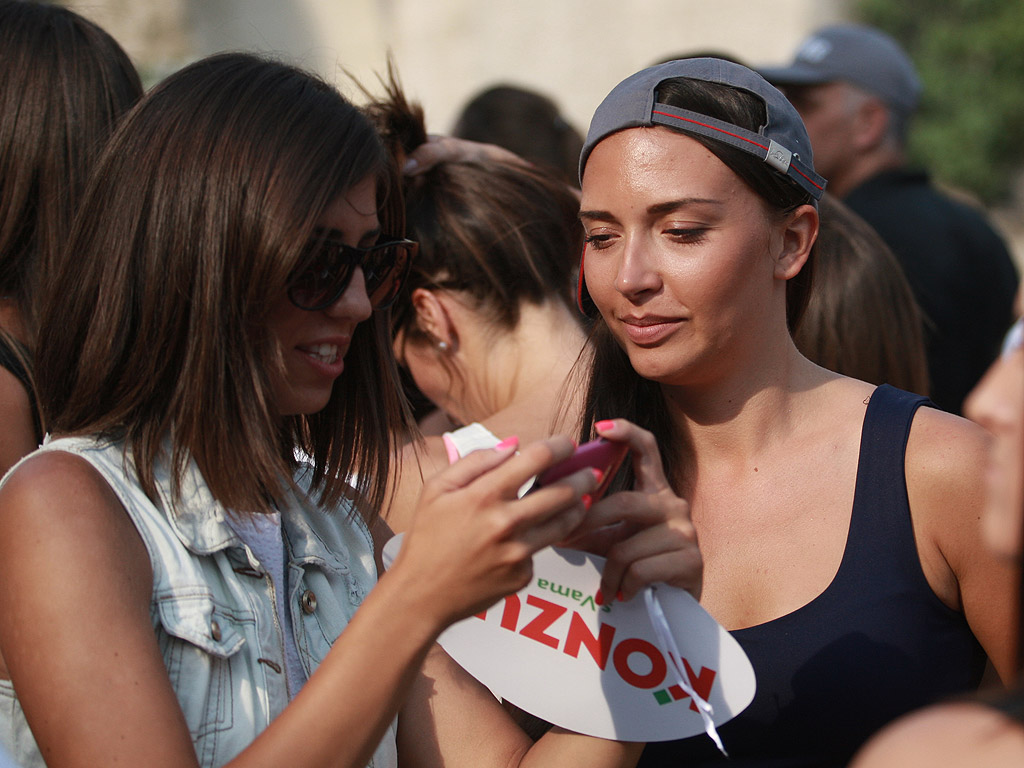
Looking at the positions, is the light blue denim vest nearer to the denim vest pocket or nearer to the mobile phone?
the denim vest pocket

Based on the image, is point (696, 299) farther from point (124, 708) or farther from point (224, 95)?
point (124, 708)

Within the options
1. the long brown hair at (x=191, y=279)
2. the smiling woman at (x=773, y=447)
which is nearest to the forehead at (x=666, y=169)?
the smiling woman at (x=773, y=447)

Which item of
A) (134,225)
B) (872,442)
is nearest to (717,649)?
(872,442)

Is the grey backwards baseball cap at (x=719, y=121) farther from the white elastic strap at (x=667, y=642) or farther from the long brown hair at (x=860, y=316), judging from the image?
the long brown hair at (x=860, y=316)

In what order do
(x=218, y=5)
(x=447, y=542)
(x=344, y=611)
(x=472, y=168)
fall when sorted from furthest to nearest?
(x=218, y=5), (x=472, y=168), (x=344, y=611), (x=447, y=542)

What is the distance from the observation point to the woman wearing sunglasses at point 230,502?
1.33 m

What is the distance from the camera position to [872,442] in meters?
1.92

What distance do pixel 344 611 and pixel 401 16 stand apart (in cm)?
1285

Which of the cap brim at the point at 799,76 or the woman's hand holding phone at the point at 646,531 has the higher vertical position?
the cap brim at the point at 799,76

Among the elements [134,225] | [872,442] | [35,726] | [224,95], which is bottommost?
→ [35,726]

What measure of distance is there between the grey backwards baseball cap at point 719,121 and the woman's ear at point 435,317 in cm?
92

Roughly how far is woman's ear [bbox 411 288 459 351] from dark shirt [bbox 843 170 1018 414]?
80.7 inches

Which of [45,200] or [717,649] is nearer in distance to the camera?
[717,649]

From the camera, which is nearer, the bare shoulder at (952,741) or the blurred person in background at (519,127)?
the bare shoulder at (952,741)
